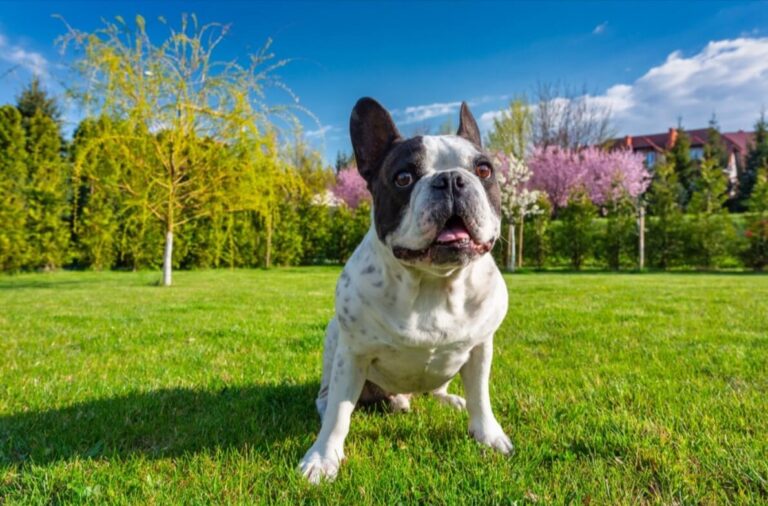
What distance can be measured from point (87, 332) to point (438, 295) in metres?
5.25

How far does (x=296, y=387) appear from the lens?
3.41 meters

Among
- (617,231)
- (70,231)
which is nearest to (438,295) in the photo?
(70,231)

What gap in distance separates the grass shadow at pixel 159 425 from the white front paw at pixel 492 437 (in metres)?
0.89

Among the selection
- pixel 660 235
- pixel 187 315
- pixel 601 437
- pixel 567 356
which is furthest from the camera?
pixel 660 235

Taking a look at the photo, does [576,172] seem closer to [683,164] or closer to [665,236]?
[665,236]

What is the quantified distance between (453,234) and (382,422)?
127 cm

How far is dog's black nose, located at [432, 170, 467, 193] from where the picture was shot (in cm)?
199

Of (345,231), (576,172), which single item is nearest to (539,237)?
(345,231)

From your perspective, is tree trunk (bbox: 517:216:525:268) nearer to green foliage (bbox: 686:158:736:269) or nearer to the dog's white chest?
green foliage (bbox: 686:158:736:269)

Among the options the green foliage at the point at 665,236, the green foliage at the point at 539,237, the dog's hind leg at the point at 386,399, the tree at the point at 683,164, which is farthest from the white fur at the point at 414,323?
the tree at the point at 683,164

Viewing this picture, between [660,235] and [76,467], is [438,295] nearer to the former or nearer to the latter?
[76,467]

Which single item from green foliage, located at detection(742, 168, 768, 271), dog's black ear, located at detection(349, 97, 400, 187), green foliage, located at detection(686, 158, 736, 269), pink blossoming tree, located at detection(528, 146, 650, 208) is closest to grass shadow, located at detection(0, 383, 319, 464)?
dog's black ear, located at detection(349, 97, 400, 187)

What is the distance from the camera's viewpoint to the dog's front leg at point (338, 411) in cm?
213

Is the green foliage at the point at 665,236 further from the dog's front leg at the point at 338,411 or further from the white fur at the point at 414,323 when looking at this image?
the dog's front leg at the point at 338,411
